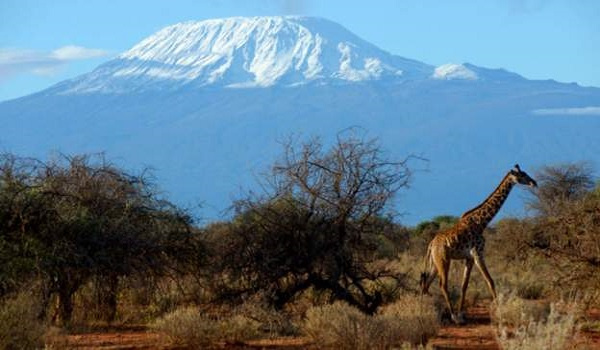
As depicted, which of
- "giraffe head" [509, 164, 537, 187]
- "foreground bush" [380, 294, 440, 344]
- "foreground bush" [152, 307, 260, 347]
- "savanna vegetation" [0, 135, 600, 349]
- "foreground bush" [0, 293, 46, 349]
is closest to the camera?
"foreground bush" [0, 293, 46, 349]

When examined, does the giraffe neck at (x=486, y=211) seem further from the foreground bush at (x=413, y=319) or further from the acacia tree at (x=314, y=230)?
the foreground bush at (x=413, y=319)

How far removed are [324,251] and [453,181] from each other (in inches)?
6918

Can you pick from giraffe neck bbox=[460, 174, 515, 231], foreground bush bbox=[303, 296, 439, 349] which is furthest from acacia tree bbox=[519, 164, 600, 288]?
foreground bush bbox=[303, 296, 439, 349]

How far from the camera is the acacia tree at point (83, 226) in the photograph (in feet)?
52.0

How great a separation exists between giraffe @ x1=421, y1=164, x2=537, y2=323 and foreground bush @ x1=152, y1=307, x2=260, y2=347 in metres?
3.46

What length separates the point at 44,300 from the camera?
16281 mm

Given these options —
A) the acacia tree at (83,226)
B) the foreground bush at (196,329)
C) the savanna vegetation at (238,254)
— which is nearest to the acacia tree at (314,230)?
the savanna vegetation at (238,254)

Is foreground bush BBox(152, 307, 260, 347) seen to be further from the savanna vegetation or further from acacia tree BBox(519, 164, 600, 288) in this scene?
acacia tree BBox(519, 164, 600, 288)

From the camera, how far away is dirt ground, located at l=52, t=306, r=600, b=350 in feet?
50.3

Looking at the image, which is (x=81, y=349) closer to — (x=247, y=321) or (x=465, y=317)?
(x=247, y=321)

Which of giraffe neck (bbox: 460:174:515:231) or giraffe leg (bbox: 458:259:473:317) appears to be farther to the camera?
giraffe neck (bbox: 460:174:515:231)

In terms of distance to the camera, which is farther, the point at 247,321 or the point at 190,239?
the point at 190,239

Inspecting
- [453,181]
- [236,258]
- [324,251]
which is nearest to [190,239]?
[236,258]

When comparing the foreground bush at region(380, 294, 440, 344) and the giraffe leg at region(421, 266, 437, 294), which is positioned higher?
the giraffe leg at region(421, 266, 437, 294)
